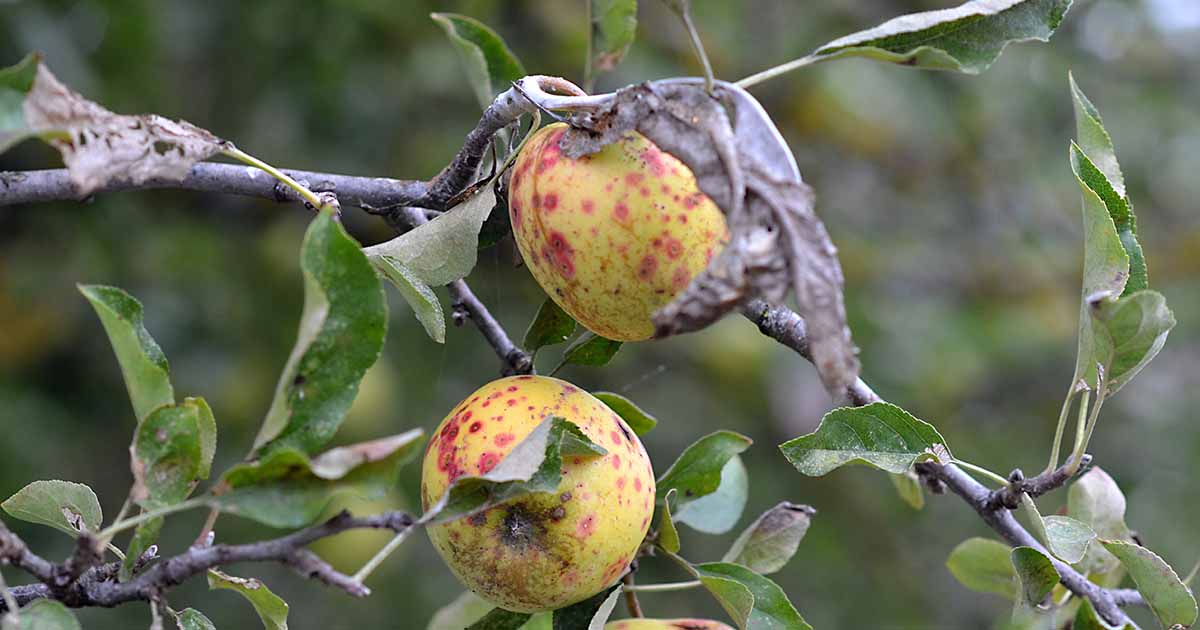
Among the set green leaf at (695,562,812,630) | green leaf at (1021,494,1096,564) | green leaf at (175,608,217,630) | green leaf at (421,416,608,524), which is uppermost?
green leaf at (421,416,608,524)

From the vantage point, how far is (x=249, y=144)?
2.20 meters

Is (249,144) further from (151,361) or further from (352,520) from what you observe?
(352,520)

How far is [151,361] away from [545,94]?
0.36 m

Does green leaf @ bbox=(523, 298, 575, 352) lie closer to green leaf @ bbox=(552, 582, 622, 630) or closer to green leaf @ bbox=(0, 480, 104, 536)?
green leaf @ bbox=(552, 582, 622, 630)

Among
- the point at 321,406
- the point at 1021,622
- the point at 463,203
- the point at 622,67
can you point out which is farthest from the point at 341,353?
the point at 622,67

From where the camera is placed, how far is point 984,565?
1.24 metres

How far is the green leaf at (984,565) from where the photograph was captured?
3.97 feet

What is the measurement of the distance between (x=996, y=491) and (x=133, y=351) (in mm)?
774

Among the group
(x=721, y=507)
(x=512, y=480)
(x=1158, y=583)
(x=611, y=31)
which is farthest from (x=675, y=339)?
(x=512, y=480)

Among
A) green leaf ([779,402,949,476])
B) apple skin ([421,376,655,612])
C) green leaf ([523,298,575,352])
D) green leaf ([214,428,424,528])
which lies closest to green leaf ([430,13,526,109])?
green leaf ([523,298,575,352])

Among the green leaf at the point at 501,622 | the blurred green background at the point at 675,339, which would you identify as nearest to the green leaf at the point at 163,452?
the green leaf at the point at 501,622

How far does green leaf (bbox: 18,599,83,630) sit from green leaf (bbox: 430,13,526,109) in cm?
71

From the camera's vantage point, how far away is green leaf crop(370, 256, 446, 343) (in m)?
0.89

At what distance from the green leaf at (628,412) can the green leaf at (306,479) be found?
17.2 inches
